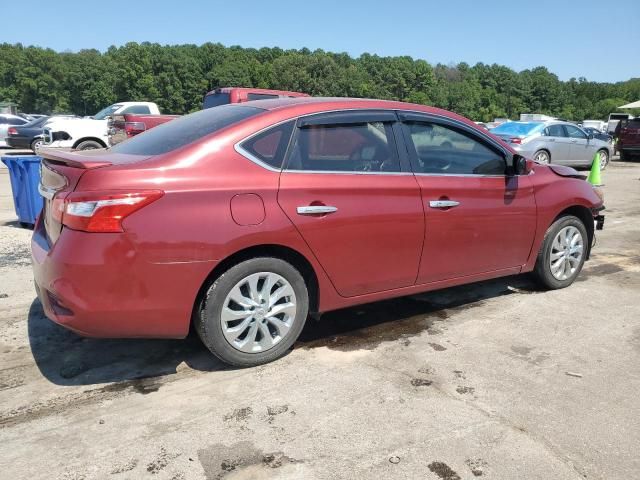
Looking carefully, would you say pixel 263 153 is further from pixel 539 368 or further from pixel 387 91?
pixel 387 91

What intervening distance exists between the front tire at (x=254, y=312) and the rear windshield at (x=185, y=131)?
858 mm

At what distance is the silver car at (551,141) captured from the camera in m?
15.3

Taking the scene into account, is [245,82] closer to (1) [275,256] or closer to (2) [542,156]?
(2) [542,156]

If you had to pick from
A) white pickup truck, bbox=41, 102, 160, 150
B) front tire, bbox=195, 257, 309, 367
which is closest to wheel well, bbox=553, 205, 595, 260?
front tire, bbox=195, 257, 309, 367

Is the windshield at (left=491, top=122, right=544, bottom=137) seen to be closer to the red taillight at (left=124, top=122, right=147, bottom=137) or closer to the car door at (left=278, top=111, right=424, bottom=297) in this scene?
the red taillight at (left=124, top=122, right=147, bottom=137)

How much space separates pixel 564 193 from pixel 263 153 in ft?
9.51

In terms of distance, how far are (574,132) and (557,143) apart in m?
1.14

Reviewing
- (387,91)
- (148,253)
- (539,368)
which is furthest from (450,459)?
(387,91)

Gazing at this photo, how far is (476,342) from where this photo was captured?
394 centimetres

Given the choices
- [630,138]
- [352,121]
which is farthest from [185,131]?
[630,138]

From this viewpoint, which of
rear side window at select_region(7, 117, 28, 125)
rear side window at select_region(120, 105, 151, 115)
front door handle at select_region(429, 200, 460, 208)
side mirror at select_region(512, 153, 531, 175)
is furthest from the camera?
rear side window at select_region(7, 117, 28, 125)

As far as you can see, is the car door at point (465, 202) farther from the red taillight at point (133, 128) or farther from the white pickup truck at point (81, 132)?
the white pickup truck at point (81, 132)

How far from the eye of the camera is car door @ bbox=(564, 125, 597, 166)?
16.4 metres

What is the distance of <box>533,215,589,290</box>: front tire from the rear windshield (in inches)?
112
